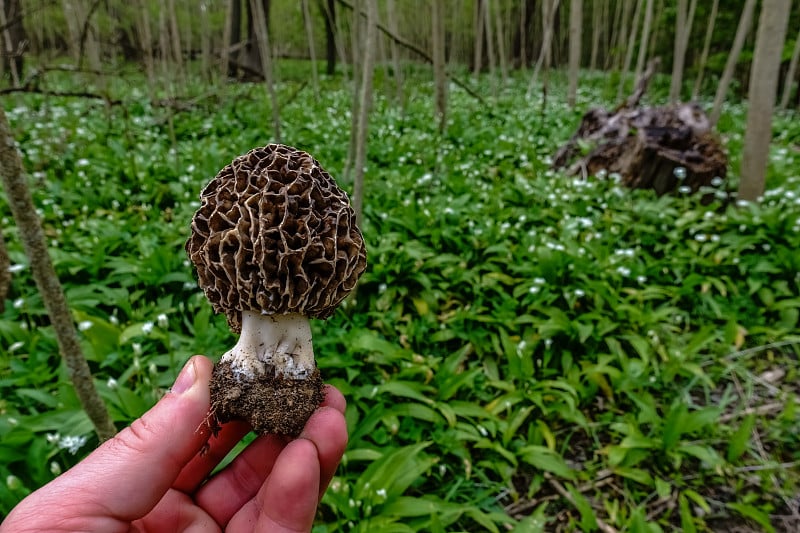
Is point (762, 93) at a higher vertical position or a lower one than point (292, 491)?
higher

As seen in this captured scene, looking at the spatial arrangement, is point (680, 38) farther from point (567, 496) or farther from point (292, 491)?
point (292, 491)

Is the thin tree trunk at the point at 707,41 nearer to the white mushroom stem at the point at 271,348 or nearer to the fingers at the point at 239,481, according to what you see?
the white mushroom stem at the point at 271,348

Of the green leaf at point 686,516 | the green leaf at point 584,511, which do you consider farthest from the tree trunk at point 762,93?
the green leaf at point 584,511

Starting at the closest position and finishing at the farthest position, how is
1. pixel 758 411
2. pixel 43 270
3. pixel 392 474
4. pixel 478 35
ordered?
pixel 43 270
pixel 392 474
pixel 758 411
pixel 478 35

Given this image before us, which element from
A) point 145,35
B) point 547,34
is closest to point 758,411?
point 145,35

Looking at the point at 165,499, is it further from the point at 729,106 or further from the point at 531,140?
the point at 729,106

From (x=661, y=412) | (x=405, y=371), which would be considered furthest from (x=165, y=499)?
(x=661, y=412)
